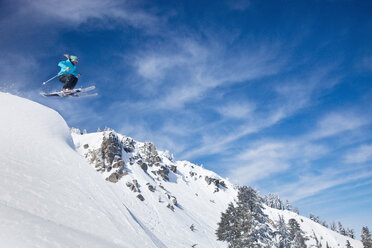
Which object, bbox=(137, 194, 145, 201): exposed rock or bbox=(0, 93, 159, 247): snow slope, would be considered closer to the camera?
bbox=(0, 93, 159, 247): snow slope

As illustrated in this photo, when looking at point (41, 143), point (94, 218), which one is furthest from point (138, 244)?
point (41, 143)

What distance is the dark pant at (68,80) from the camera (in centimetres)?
1892

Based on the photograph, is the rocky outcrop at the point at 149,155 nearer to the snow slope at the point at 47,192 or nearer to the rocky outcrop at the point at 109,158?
the rocky outcrop at the point at 109,158

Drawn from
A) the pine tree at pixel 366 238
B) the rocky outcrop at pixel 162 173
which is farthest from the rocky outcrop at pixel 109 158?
the pine tree at pixel 366 238

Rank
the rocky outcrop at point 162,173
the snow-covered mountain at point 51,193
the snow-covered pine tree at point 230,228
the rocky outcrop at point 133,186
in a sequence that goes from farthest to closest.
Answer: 1. the rocky outcrop at point 162,173
2. the rocky outcrop at point 133,186
3. the snow-covered pine tree at point 230,228
4. the snow-covered mountain at point 51,193

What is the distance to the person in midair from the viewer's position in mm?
18547

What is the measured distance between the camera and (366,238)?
205ft

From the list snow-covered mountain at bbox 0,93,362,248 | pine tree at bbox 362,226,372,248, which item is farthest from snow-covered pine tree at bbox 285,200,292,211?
snow-covered mountain at bbox 0,93,362,248

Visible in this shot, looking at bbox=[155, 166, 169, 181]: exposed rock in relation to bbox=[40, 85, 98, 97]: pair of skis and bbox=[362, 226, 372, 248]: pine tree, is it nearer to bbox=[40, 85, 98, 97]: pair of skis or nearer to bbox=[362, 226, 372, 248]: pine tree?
bbox=[362, 226, 372, 248]: pine tree

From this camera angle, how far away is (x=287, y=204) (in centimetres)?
18038

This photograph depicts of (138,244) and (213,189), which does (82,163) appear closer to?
(138,244)

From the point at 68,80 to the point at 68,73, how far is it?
0.58 meters

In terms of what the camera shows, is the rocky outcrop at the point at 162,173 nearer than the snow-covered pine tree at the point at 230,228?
No

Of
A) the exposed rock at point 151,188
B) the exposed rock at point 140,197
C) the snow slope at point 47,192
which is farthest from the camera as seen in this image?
the exposed rock at point 151,188
